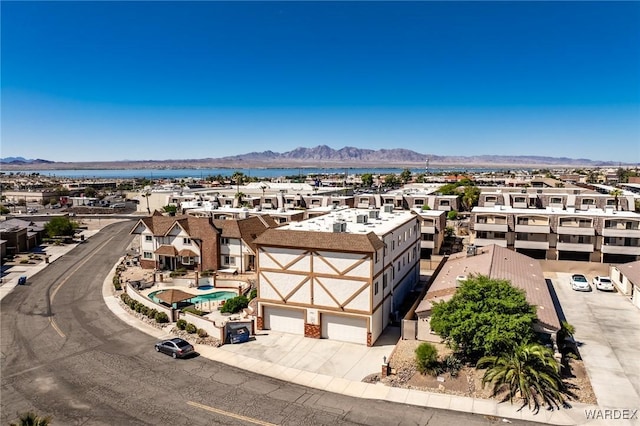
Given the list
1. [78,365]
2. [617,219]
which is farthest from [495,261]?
[78,365]

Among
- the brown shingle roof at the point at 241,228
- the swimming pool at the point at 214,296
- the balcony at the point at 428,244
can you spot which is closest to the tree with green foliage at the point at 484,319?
the swimming pool at the point at 214,296

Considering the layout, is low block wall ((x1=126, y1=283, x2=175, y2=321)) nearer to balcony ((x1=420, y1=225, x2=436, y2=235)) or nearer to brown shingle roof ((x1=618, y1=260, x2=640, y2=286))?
balcony ((x1=420, y1=225, x2=436, y2=235))

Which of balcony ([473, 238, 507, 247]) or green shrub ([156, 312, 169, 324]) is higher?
balcony ([473, 238, 507, 247])

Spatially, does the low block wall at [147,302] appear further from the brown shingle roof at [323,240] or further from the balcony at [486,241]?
the balcony at [486,241]

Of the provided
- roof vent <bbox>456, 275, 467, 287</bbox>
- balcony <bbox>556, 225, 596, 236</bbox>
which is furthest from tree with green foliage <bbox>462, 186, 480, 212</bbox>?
roof vent <bbox>456, 275, 467, 287</bbox>

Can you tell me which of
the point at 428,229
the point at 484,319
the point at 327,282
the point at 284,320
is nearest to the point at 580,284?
the point at 428,229
